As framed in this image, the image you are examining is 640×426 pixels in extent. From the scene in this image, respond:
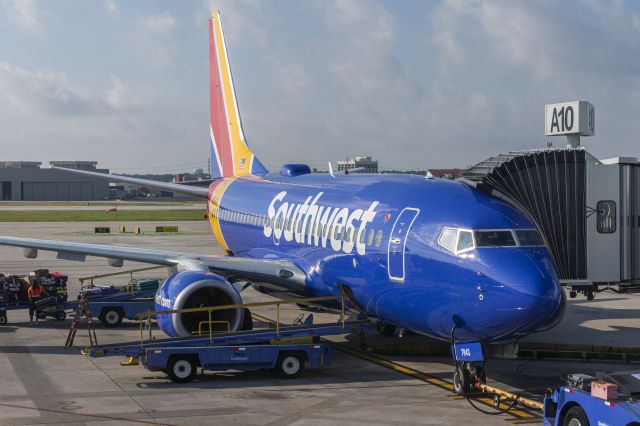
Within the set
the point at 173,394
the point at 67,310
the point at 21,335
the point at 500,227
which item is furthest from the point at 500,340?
the point at 67,310

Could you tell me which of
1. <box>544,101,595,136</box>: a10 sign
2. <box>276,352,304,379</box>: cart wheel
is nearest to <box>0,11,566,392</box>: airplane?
<box>276,352,304,379</box>: cart wheel

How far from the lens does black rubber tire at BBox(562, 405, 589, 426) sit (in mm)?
12672

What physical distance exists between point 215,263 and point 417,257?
803 centimetres

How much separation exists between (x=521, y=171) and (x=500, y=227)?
381 centimetres

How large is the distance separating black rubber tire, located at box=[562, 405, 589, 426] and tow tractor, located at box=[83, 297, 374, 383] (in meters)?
6.51

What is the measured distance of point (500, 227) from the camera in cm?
1551

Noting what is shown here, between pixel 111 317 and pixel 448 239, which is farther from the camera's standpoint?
pixel 111 317

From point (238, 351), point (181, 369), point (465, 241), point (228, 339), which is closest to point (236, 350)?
point (238, 351)

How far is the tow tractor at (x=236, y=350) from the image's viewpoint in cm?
1780

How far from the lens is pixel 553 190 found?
19.6 metres

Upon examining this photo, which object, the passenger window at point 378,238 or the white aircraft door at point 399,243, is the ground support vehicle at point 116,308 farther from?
the white aircraft door at point 399,243

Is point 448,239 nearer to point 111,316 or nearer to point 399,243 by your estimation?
point 399,243

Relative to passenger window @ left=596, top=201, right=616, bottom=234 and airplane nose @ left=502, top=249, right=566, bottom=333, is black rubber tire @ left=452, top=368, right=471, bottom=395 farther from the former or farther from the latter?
passenger window @ left=596, top=201, right=616, bottom=234

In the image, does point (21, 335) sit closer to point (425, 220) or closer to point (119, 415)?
point (119, 415)
